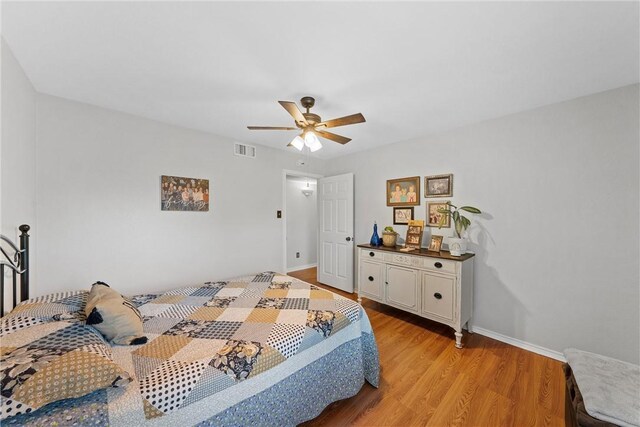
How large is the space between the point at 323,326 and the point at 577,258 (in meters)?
2.40

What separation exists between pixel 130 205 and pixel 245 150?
154 cm

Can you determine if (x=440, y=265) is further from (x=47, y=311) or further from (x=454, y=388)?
(x=47, y=311)

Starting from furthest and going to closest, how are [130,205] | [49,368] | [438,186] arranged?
[438,186]
[130,205]
[49,368]

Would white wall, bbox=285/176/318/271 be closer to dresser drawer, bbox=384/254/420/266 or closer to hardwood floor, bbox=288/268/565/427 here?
dresser drawer, bbox=384/254/420/266

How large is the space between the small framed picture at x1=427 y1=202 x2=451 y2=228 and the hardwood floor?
51.4 inches

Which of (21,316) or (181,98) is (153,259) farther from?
(181,98)

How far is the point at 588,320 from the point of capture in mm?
2096

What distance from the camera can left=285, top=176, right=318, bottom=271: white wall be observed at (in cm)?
542

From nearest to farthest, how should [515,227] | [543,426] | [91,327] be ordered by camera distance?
1. [91,327]
2. [543,426]
3. [515,227]

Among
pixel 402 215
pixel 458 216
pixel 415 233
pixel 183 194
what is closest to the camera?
pixel 458 216

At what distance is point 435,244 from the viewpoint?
9.40 ft

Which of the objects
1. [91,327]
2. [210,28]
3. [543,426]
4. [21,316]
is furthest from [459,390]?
[210,28]

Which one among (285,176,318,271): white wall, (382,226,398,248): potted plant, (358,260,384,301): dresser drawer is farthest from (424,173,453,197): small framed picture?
(285,176,318,271): white wall

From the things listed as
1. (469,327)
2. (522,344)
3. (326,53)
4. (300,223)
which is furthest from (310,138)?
(300,223)
